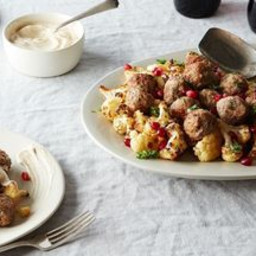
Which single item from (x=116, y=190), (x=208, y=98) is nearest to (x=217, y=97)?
(x=208, y=98)

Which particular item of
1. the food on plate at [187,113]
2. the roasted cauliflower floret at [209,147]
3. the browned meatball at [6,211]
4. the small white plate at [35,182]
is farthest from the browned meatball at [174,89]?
the browned meatball at [6,211]

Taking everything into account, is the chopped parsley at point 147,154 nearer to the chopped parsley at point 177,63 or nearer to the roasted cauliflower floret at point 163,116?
the roasted cauliflower floret at point 163,116

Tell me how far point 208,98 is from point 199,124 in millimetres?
89

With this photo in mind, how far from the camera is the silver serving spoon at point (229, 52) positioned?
1205mm

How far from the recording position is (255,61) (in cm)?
121

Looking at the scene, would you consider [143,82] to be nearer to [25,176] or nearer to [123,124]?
[123,124]

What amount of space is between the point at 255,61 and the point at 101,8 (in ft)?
1.25

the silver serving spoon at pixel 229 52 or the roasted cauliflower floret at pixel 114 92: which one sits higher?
the roasted cauliflower floret at pixel 114 92

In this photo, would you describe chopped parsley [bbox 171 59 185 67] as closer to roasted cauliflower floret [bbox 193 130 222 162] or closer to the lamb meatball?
the lamb meatball

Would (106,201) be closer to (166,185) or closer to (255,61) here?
(166,185)

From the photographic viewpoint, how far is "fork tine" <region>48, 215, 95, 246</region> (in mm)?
868

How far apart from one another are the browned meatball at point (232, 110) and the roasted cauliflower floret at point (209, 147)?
0.03 meters

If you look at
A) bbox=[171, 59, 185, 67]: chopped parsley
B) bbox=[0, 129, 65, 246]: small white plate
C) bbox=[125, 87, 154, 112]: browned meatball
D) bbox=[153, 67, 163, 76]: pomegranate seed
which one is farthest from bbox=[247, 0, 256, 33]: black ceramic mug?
bbox=[0, 129, 65, 246]: small white plate

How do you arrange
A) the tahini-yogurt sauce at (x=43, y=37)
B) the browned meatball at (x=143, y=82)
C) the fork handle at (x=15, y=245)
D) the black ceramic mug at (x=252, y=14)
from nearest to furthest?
the fork handle at (x=15, y=245)
the browned meatball at (x=143, y=82)
the tahini-yogurt sauce at (x=43, y=37)
the black ceramic mug at (x=252, y=14)
